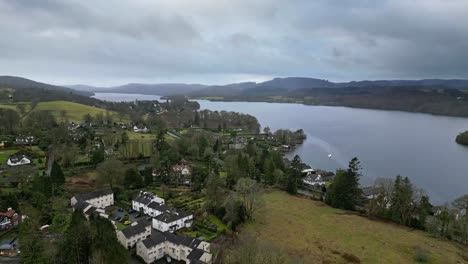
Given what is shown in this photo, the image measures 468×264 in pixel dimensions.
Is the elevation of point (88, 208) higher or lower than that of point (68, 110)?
lower

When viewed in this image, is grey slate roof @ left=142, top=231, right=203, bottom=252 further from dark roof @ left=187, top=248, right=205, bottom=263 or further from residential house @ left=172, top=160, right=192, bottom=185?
residential house @ left=172, top=160, right=192, bottom=185

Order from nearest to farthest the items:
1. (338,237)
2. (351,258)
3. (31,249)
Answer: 1. (31,249)
2. (351,258)
3. (338,237)

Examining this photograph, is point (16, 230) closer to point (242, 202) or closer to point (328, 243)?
point (242, 202)

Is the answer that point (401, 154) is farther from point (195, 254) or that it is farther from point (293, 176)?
point (195, 254)

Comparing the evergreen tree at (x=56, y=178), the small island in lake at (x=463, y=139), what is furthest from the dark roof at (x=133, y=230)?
the small island in lake at (x=463, y=139)

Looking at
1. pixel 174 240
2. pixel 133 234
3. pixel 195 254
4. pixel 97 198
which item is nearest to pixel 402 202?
pixel 195 254

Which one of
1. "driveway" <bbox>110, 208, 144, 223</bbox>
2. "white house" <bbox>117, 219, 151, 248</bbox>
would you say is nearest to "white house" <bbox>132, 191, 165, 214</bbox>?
"driveway" <bbox>110, 208, 144, 223</bbox>
